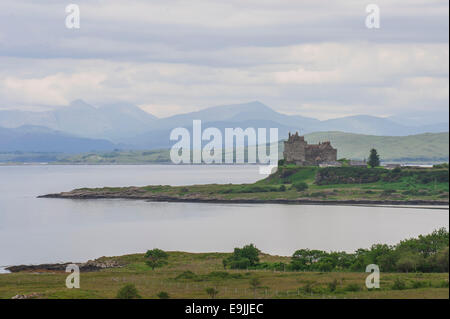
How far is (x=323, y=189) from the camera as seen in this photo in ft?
486

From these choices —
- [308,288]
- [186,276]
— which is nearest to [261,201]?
[186,276]

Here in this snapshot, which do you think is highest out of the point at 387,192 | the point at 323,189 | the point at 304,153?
the point at 304,153

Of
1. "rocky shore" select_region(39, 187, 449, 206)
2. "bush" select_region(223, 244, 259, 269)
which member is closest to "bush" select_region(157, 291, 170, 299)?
"bush" select_region(223, 244, 259, 269)

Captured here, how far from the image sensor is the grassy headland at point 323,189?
125 meters

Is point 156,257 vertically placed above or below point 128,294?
below

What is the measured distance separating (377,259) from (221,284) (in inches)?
621

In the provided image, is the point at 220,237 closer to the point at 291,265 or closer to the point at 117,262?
the point at 117,262

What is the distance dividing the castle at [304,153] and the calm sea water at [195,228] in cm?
3618

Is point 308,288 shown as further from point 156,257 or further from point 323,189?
point 323,189

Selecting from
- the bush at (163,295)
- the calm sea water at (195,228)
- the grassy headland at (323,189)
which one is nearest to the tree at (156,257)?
the calm sea water at (195,228)
